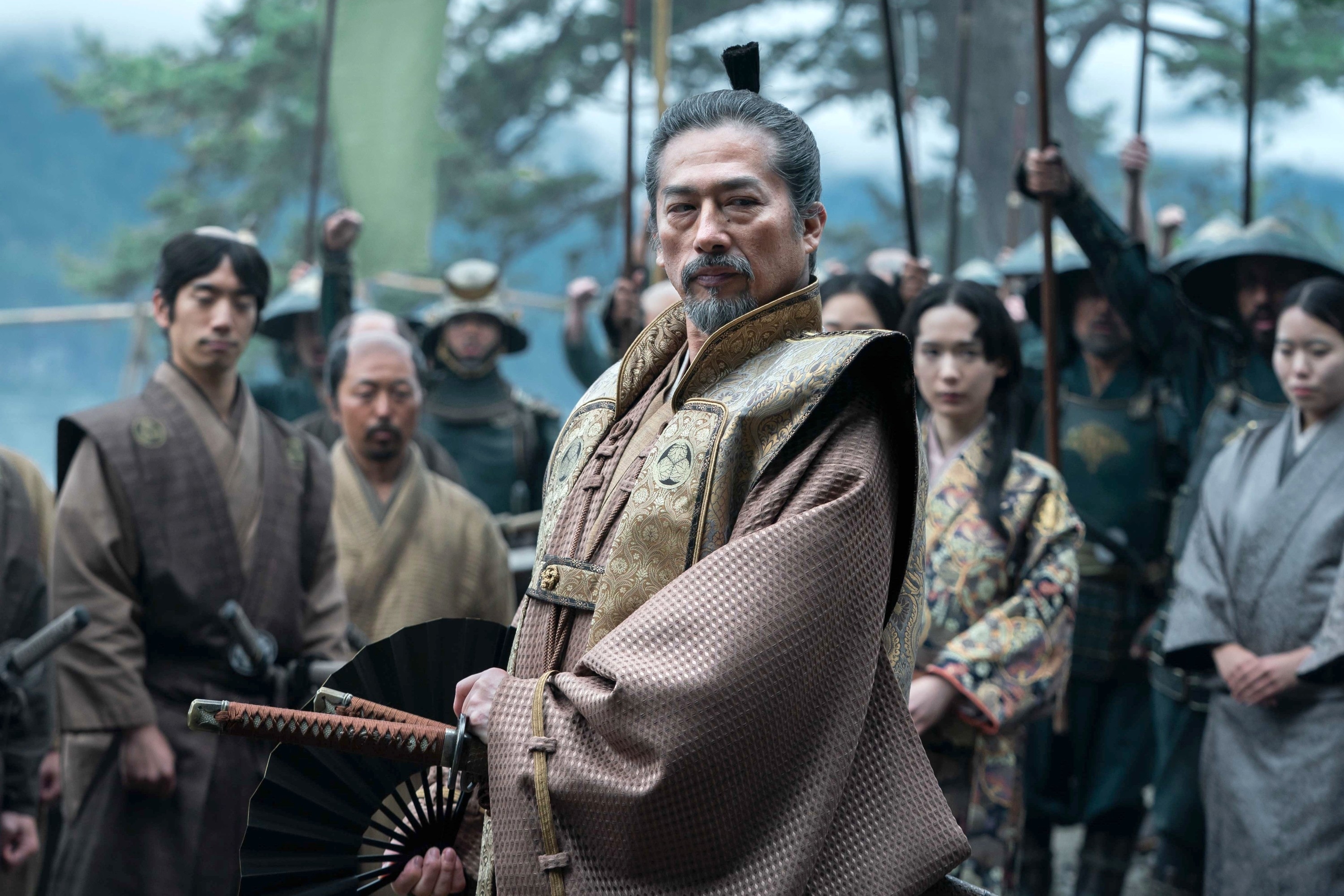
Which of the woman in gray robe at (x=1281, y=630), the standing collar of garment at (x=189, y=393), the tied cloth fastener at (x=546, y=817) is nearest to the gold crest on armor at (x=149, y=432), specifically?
the standing collar of garment at (x=189, y=393)

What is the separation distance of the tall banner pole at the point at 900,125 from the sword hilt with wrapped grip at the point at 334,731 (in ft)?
10.8

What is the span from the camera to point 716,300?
2098 millimetres

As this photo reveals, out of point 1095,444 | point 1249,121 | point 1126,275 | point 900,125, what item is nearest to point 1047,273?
point 1126,275

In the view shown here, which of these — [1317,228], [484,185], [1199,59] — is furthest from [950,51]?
[1317,228]

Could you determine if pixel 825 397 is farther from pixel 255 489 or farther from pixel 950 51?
pixel 950 51

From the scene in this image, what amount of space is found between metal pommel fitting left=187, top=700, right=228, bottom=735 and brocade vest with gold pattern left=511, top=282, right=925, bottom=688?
1.70 ft

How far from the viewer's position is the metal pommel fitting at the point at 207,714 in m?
1.76

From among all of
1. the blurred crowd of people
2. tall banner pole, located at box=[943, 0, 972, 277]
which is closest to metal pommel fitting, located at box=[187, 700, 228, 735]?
the blurred crowd of people

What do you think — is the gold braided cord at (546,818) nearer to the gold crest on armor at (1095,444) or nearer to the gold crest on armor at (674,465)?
the gold crest on armor at (674,465)

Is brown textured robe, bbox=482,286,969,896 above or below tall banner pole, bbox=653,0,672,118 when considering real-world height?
below

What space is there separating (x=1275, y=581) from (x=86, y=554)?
328 cm

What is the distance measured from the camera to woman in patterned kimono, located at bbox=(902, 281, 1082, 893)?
11.1ft

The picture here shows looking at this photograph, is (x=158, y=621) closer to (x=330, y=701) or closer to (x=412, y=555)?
(x=412, y=555)

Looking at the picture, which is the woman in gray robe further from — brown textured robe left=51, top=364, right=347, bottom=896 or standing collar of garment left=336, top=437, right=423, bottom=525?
brown textured robe left=51, top=364, right=347, bottom=896
